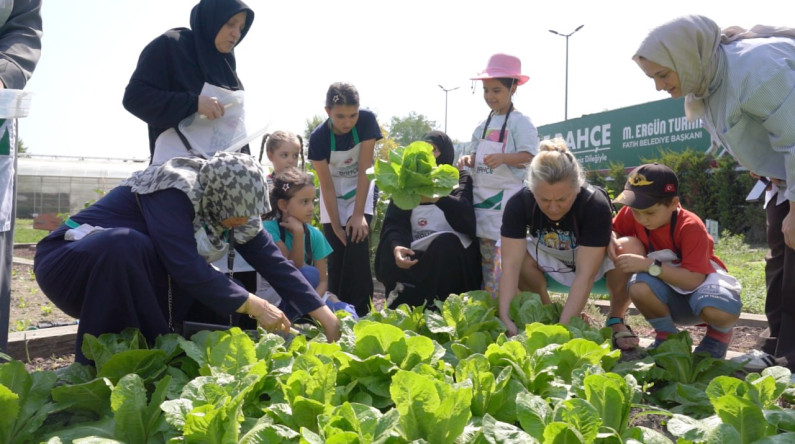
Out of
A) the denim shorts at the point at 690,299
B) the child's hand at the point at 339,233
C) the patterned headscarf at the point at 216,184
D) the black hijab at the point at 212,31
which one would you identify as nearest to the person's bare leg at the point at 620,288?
the denim shorts at the point at 690,299

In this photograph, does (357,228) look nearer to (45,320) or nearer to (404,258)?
(404,258)

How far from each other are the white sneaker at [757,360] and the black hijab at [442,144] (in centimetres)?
224

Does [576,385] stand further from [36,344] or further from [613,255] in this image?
[36,344]

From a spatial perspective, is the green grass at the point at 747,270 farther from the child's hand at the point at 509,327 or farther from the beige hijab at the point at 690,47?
the child's hand at the point at 509,327

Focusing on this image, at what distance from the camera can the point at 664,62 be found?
284 centimetres

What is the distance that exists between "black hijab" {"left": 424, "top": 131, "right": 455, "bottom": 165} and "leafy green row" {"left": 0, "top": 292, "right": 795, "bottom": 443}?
2.18 m

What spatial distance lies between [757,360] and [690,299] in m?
0.37

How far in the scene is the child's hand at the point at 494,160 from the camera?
149 inches

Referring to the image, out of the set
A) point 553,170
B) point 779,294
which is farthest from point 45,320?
point 779,294

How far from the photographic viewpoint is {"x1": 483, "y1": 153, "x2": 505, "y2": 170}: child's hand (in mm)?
3787

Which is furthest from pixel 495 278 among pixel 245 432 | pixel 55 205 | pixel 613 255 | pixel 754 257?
pixel 55 205

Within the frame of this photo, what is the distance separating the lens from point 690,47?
279 cm

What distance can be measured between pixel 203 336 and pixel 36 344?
1.51m

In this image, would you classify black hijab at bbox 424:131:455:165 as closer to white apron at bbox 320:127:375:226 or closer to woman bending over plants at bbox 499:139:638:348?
white apron at bbox 320:127:375:226
